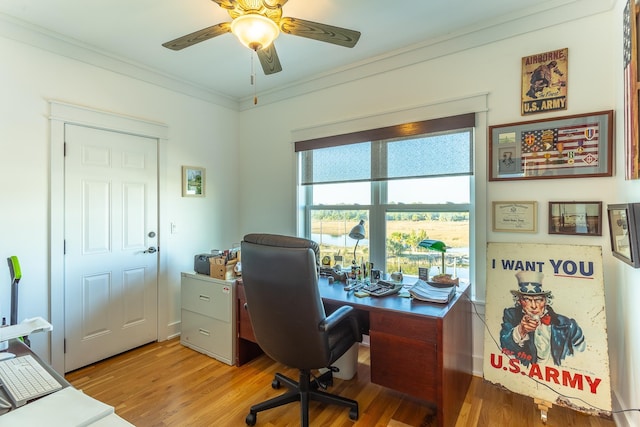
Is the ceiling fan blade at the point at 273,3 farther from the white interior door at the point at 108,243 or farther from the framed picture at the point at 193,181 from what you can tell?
the framed picture at the point at 193,181

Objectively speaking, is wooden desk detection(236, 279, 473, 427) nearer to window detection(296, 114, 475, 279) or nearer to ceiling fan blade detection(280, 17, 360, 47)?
window detection(296, 114, 475, 279)

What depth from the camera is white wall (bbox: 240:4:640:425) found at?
1.75 meters

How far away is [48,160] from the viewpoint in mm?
2297

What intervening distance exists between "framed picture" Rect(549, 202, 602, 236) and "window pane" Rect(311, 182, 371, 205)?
1.38 metres

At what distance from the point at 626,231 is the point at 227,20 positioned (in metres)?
2.66

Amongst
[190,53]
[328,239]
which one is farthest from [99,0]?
[328,239]

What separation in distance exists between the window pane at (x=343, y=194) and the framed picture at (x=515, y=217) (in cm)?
106

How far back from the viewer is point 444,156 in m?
2.43

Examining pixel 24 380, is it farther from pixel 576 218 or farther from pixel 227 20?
pixel 576 218

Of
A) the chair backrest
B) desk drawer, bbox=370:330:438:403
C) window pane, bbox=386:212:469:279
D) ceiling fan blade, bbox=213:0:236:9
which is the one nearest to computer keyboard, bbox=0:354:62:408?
the chair backrest

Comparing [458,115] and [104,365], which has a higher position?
[458,115]

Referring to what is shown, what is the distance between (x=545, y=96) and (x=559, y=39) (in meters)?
0.37

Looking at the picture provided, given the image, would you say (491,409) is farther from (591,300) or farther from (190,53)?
(190,53)

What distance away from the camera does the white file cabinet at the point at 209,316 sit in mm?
2512
